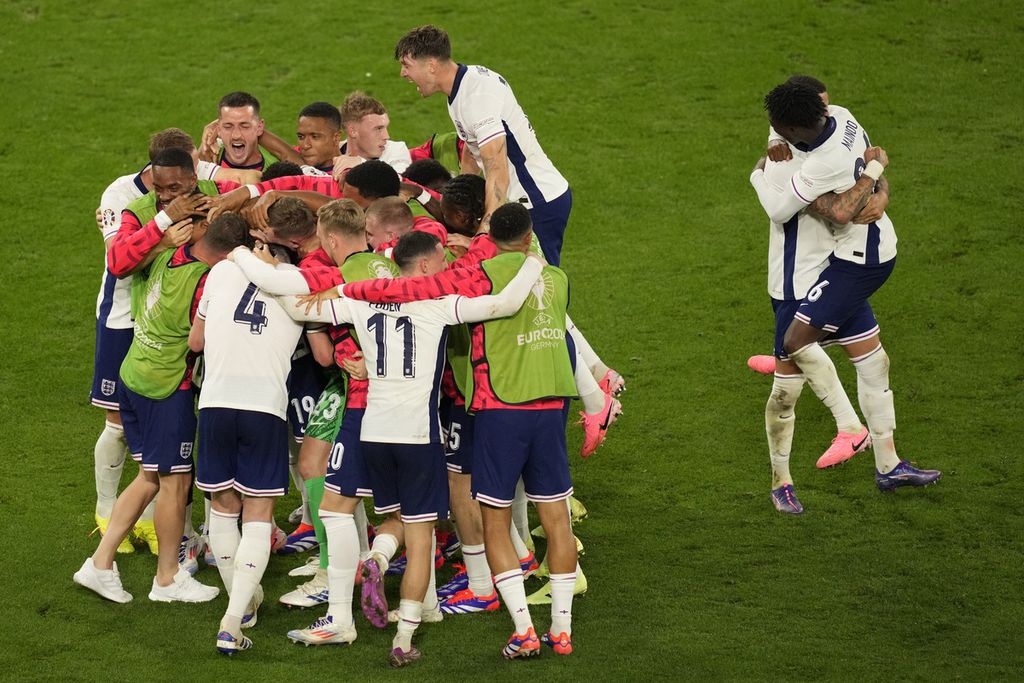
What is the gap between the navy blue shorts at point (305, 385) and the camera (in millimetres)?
6387

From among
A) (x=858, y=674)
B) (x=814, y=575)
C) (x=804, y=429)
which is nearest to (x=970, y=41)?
(x=804, y=429)

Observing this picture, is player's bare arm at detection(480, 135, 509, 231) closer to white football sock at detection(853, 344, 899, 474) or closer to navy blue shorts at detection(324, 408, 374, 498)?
navy blue shorts at detection(324, 408, 374, 498)

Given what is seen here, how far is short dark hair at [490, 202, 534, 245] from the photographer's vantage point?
577 cm

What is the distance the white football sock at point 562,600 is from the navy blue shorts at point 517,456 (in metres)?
0.35

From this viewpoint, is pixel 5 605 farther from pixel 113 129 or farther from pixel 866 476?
pixel 113 129

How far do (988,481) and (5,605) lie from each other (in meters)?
5.41

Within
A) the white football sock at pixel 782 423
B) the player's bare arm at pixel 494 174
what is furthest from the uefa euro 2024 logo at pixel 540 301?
the white football sock at pixel 782 423

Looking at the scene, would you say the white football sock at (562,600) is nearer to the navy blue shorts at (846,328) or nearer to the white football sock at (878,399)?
the navy blue shorts at (846,328)

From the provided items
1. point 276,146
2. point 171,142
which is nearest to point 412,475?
point 171,142

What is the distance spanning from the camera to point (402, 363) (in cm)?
561

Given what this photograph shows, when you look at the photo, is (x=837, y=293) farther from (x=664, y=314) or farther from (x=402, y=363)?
(x=402, y=363)

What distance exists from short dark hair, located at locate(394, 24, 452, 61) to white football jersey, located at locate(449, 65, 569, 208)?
0.15 meters

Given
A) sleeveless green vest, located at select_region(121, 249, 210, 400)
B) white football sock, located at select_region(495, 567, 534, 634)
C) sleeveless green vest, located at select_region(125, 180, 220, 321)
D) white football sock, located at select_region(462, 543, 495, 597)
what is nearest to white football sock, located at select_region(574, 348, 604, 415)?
white football sock, located at select_region(462, 543, 495, 597)

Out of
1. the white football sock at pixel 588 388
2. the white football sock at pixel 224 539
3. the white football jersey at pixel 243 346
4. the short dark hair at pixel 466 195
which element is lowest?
the white football sock at pixel 224 539
